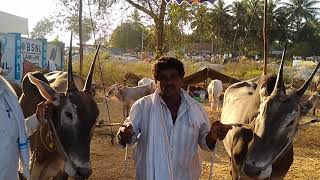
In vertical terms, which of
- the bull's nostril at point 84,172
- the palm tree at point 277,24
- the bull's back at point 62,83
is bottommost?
the bull's nostril at point 84,172

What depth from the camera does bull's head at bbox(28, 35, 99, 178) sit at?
3.80 meters

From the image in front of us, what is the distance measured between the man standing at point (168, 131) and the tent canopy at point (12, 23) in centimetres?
1581

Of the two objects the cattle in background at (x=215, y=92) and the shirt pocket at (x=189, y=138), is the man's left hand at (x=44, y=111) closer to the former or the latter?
the shirt pocket at (x=189, y=138)

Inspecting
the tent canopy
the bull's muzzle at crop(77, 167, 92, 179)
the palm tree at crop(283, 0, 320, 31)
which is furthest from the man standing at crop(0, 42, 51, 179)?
the palm tree at crop(283, 0, 320, 31)

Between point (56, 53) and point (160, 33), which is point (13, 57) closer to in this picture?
point (56, 53)

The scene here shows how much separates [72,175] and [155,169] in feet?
2.17

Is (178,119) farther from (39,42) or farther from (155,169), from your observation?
(39,42)

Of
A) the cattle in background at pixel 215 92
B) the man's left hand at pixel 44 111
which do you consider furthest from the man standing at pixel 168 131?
the cattle in background at pixel 215 92

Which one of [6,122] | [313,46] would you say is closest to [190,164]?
[6,122]

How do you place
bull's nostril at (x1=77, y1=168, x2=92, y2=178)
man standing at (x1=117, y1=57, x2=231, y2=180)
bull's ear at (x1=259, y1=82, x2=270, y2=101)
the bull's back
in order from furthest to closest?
the bull's back
bull's ear at (x1=259, y1=82, x2=270, y2=101)
man standing at (x1=117, y1=57, x2=231, y2=180)
bull's nostril at (x1=77, y1=168, x2=92, y2=178)

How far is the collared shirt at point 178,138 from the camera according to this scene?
390cm

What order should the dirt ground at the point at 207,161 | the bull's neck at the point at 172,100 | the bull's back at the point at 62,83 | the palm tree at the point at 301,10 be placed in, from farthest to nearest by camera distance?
the palm tree at the point at 301,10 < the dirt ground at the point at 207,161 < the bull's back at the point at 62,83 < the bull's neck at the point at 172,100

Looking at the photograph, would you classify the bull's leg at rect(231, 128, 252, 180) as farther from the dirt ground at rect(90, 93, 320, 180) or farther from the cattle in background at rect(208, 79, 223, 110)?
the cattle in background at rect(208, 79, 223, 110)

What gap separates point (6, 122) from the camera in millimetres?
3363
